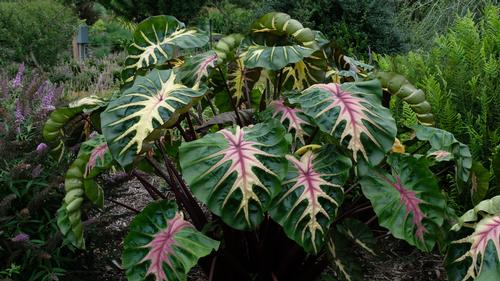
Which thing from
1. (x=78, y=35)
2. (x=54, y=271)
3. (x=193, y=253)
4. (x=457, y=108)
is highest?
(x=193, y=253)

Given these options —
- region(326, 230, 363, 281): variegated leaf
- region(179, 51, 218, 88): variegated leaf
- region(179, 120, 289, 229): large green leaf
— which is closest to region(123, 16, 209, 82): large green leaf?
region(179, 51, 218, 88): variegated leaf

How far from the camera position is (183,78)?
97.7 inches

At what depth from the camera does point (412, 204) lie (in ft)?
6.80

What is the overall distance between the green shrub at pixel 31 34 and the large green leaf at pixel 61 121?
7.20 m

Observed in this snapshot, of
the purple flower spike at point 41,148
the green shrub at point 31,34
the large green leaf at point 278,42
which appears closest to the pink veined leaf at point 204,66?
the large green leaf at point 278,42

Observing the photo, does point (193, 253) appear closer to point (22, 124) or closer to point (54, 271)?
point (54, 271)

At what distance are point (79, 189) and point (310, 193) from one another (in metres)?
0.91

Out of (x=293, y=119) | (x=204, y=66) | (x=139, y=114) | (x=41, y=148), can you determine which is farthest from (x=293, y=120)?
(x=41, y=148)

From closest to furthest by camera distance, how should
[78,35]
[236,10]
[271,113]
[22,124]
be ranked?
[271,113] → [22,124] → [78,35] → [236,10]

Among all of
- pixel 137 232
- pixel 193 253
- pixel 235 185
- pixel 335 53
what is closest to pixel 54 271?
pixel 137 232

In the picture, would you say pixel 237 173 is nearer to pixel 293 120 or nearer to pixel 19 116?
pixel 293 120

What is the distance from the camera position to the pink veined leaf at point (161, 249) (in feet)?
6.52

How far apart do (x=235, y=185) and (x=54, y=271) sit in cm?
110

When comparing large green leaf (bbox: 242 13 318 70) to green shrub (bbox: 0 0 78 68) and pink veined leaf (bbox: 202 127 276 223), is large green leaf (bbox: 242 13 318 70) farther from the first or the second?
green shrub (bbox: 0 0 78 68)
